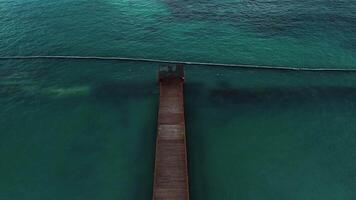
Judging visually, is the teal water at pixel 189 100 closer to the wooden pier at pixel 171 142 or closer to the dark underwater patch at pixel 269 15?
the dark underwater patch at pixel 269 15

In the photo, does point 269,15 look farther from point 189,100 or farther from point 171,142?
point 171,142

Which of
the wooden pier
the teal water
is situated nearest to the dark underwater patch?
the teal water

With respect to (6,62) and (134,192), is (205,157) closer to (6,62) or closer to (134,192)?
(134,192)

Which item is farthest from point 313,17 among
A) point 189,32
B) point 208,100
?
point 208,100

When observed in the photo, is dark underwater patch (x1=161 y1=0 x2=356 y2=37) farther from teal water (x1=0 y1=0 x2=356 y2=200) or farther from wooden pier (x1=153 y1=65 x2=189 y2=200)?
wooden pier (x1=153 y1=65 x2=189 y2=200)

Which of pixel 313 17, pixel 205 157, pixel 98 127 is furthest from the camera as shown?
pixel 313 17

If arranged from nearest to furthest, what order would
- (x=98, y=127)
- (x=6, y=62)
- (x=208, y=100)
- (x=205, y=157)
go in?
(x=205, y=157) < (x=98, y=127) < (x=208, y=100) < (x=6, y=62)
